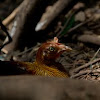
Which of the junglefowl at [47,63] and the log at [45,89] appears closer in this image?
the log at [45,89]

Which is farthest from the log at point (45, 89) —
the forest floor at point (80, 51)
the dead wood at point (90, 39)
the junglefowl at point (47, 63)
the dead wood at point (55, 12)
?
the dead wood at point (55, 12)

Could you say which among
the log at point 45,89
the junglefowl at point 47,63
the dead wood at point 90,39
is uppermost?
the dead wood at point 90,39

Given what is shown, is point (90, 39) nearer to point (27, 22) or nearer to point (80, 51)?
point (80, 51)

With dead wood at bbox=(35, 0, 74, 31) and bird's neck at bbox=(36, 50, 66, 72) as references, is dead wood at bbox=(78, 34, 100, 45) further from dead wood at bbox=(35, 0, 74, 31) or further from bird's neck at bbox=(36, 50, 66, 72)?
bird's neck at bbox=(36, 50, 66, 72)

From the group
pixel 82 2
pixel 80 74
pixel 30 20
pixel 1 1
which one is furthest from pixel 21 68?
pixel 1 1

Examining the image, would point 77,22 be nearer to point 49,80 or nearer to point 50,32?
point 50,32

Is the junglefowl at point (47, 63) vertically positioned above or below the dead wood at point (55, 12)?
below

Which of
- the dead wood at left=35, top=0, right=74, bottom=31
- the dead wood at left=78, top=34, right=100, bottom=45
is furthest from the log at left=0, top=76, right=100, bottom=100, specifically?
the dead wood at left=35, top=0, right=74, bottom=31

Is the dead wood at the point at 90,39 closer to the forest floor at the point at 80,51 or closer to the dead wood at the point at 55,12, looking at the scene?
the forest floor at the point at 80,51
